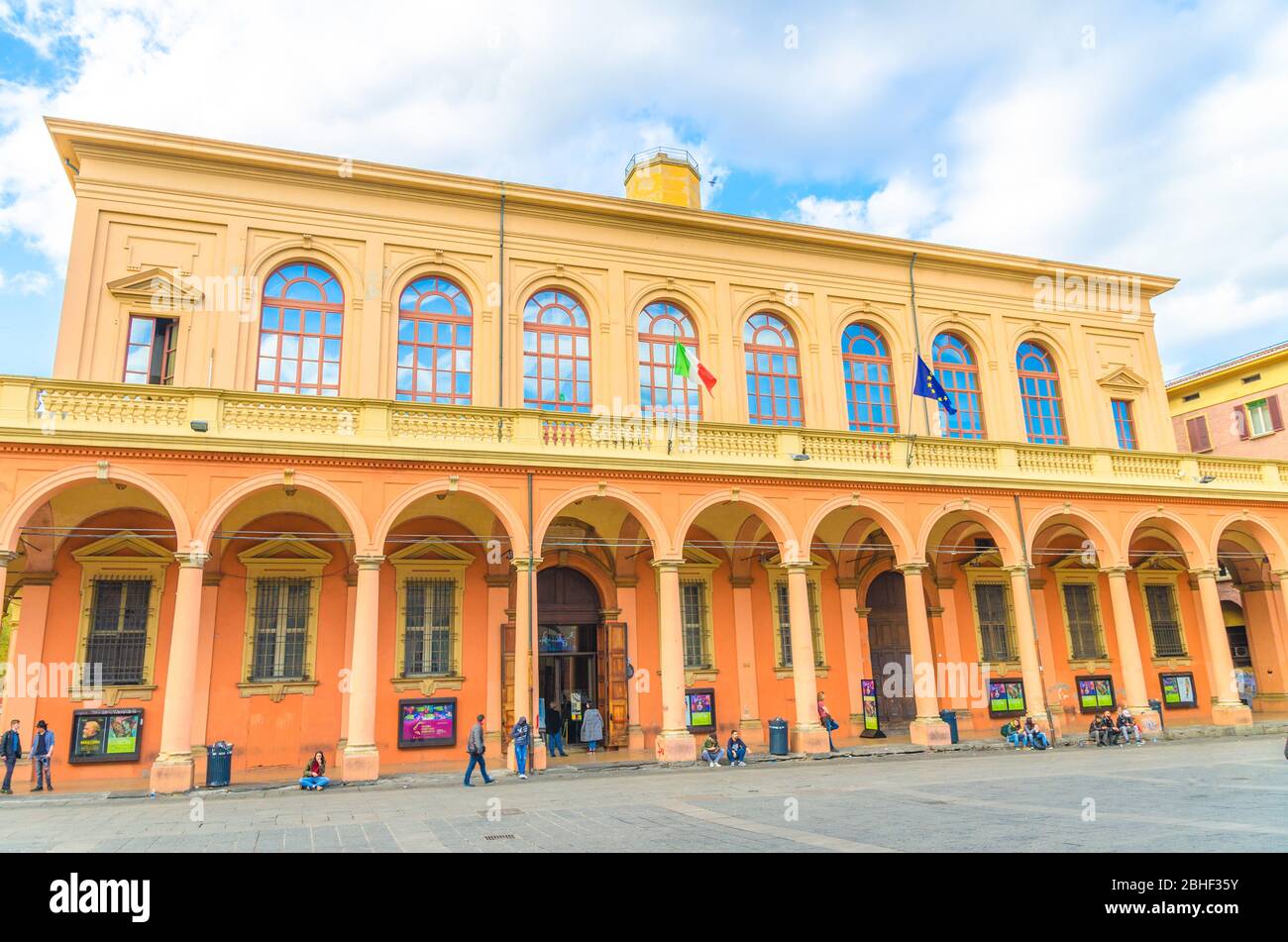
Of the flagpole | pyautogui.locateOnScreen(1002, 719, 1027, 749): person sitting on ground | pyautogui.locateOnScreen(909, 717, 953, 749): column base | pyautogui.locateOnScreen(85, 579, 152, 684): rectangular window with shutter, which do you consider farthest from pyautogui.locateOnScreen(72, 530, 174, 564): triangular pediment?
pyautogui.locateOnScreen(1002, 719, 1027, 749): person sitting on ground

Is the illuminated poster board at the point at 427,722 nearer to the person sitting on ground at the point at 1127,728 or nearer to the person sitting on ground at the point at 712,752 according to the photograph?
the person sitting on ground at the point at 712,752

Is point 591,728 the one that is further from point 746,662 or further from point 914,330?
point 914,330

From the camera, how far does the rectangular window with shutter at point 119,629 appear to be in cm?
1780

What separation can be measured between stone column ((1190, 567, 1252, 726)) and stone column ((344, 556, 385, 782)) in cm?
2151

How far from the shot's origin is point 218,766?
51.4 ft

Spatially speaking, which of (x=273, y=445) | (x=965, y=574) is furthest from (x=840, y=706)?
(x=273, y=445)

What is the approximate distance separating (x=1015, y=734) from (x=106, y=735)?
2040 cm

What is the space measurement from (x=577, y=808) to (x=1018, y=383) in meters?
20.7

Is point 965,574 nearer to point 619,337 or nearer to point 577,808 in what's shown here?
point 619,337

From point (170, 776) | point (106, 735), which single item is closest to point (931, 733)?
point (170, 776)

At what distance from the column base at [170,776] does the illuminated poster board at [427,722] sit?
4915 mm

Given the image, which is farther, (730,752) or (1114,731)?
(1114,731)

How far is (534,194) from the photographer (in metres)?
22.1

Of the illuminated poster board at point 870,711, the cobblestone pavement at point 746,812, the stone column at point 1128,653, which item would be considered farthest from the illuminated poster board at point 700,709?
the stone column at point 1128,653
